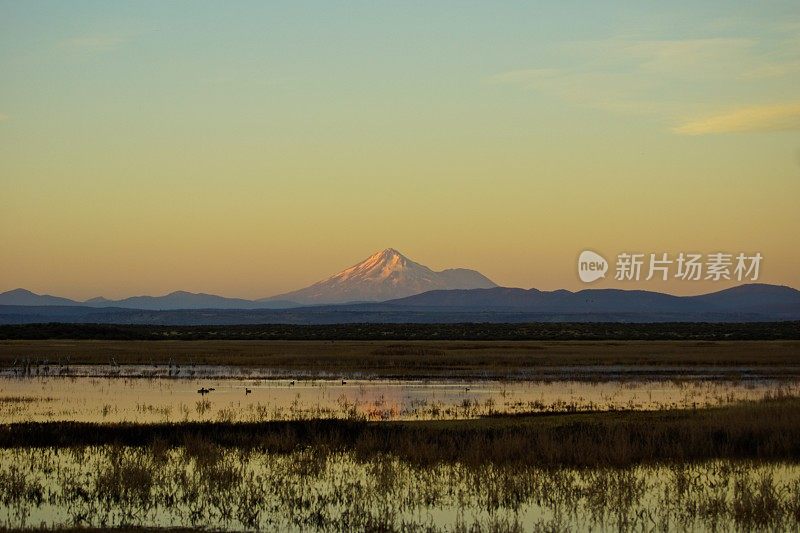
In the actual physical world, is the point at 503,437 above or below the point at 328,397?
above

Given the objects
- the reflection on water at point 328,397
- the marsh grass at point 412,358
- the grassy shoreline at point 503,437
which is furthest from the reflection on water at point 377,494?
the marsh grass at point 412,358

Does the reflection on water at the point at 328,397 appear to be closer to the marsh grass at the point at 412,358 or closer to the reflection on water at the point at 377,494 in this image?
the marsh grass at the point at 412,358

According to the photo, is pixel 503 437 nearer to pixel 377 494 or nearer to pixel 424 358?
pixel 377 494

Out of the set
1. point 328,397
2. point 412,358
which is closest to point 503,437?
point 328,397

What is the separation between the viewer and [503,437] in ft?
86.1

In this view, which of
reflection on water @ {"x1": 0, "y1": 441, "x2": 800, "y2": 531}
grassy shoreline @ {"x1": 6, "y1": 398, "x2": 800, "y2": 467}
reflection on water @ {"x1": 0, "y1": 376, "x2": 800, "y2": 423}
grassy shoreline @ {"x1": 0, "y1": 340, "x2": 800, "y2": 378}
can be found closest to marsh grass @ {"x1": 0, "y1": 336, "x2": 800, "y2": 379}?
grassy shoreline @ {"x1": 0, "y1": 340, "x2": 800, "y2": 378}

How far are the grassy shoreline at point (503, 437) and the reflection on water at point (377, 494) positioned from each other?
86cm

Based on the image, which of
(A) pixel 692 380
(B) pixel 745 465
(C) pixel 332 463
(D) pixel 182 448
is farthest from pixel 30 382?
(B) pixel 745 465

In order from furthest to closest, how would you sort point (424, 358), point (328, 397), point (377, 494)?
point (424, 358)
point (328, 397)
point (377, 494)

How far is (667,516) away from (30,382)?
37.2 metres

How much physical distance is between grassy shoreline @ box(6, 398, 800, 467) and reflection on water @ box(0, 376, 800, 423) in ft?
11.7

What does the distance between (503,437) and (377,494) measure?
6.45m

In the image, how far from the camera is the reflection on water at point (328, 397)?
34.1 metres

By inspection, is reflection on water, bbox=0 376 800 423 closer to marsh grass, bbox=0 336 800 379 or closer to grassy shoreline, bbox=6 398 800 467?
grassy shoreline, bbox=6 398 800 467
